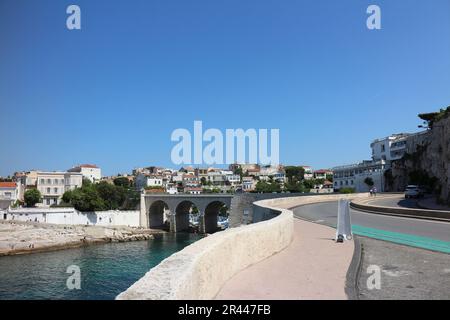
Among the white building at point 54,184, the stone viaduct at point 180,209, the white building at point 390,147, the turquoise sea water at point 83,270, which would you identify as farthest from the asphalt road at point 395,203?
the white building at point 54,184

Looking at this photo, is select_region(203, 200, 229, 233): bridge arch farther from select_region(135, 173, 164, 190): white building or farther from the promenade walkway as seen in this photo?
the promenade walkway

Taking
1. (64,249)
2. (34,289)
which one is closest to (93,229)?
(64,249)

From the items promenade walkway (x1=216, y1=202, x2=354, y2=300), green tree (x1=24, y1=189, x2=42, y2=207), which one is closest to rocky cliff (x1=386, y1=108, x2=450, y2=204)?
promenade walkway (x1=216, y1=202, x2=354, y2=300)

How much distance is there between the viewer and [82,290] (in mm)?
27844

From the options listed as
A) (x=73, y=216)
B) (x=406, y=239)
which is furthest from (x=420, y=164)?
(x=73, y=216)

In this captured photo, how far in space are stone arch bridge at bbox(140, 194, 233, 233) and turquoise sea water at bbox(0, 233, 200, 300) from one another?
1674 cm

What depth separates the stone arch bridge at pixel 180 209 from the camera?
73688 millimetres

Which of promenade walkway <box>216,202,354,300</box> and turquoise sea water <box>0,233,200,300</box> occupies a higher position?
promenade walkway <box>216,202,354,300</box>

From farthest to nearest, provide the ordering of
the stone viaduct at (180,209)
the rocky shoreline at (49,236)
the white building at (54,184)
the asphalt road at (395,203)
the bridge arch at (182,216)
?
the white building at (54,184), the bridge arch at (182,216), the stone viaduct at (180,209), the rocky shoreline at (49,236), the asphalt road at (395,203)

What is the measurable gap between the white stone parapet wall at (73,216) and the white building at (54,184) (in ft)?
81.9

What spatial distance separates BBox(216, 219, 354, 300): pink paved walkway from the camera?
5332mm

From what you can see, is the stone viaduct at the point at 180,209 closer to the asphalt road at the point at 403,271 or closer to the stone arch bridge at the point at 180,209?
the stone arch bridge at the point at 180,209

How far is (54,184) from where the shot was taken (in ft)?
311

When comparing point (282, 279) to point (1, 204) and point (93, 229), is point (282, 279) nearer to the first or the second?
point (93, 229)
